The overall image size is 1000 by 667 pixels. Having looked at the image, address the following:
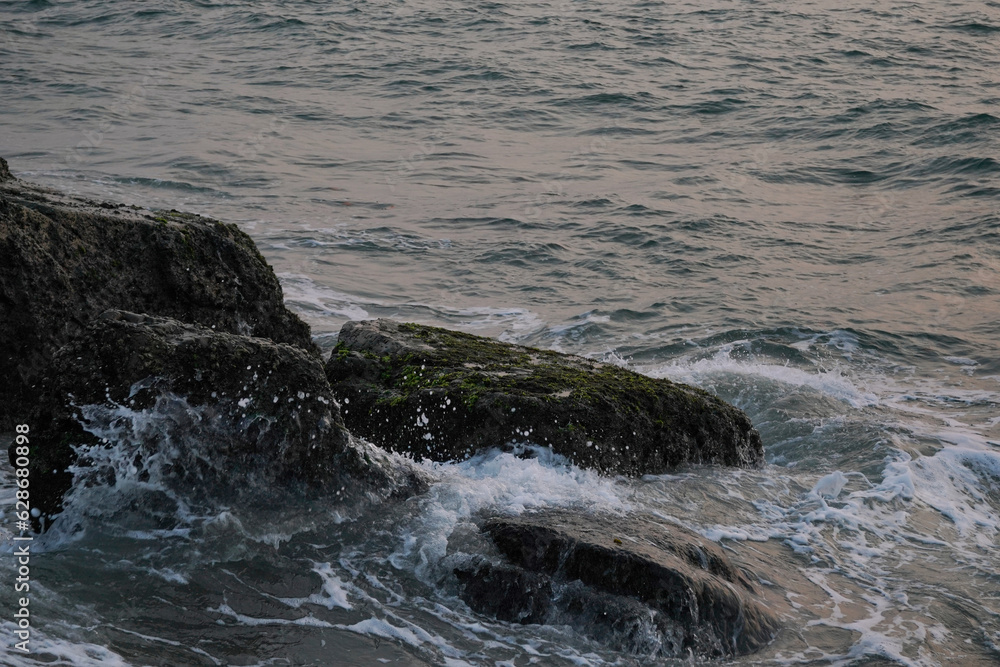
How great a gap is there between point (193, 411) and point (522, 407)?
1.90 metres

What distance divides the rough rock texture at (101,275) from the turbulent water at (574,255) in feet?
2.89

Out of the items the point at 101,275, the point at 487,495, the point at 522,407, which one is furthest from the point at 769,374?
the point at 101,275

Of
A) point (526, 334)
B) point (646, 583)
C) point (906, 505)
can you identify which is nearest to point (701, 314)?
point (526, 334)

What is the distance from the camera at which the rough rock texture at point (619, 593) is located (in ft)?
13.2

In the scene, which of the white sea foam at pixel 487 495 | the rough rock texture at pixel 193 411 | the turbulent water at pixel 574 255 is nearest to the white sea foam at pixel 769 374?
the turbulent water at pixel 574 255

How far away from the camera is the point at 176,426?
177 inches

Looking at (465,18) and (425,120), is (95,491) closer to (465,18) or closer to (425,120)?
(425,120)

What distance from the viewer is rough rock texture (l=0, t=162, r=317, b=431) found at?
5.29 meters

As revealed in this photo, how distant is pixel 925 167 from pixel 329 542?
12.8 metres

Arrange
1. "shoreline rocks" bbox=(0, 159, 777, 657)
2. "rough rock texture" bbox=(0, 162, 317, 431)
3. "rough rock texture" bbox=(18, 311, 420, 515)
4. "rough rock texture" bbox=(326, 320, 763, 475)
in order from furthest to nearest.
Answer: "rough rock texture" bbox=(326, 320, 763, 475)
"rough rock texture" bbox=(0, 162, 317, 431)
"rough rock texture" bbox=(18, 311, 420, 515)
"shoreline rocks" bbox=(0, 159, 777, 657)

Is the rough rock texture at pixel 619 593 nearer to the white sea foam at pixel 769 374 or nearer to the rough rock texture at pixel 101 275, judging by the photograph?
the rough rock texture at pixel 101 275

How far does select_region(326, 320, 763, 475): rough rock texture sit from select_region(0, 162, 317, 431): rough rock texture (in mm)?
752

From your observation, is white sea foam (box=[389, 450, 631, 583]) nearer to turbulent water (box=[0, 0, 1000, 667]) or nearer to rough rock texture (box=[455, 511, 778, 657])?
turbulent water (box=[0, 0, 1000, 667])

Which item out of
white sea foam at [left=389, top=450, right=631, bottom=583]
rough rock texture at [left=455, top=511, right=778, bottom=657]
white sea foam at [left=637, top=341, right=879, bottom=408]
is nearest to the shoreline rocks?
rough rock texture at [left=455, top=511, right=778, bottom=657]
